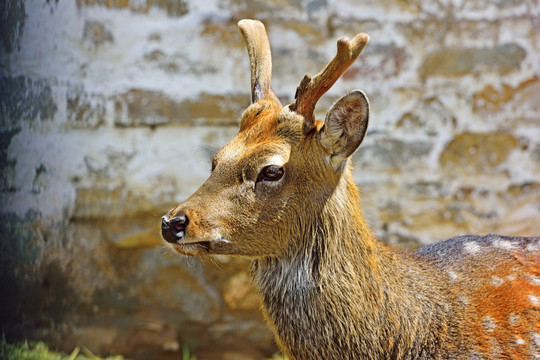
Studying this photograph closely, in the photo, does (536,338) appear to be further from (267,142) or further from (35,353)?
(35,353)

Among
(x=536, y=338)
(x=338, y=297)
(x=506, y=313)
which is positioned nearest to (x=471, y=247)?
(x=506, y=313)

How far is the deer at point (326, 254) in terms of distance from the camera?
258cm

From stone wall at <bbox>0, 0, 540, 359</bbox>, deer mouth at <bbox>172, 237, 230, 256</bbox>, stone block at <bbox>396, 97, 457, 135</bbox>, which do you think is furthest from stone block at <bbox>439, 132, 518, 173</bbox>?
deer mouth at <bbox>172, 237, 230, 256</bbox>

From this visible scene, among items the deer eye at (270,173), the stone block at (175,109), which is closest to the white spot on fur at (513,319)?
the deer eye at (270,173)

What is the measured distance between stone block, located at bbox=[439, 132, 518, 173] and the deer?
6.30 feet

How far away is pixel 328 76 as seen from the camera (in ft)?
8.57

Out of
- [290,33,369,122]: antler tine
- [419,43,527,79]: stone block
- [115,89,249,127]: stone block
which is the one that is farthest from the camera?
[419,43,527,79]: stone block

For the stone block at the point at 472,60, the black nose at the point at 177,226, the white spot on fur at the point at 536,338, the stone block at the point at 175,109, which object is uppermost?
A: the stone block at the point at 472,60

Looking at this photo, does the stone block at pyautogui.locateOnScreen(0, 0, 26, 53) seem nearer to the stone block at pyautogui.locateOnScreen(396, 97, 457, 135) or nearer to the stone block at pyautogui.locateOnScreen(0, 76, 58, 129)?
the stone block at pyautogui.locateOnScreen(0, 76, 58, 129)

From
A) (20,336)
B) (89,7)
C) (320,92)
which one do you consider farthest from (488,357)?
(89,7)

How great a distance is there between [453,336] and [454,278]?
10.9 inches

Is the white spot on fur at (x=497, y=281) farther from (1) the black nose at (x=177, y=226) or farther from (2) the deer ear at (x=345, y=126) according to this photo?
(1) the black nose at (x=177, y=226)

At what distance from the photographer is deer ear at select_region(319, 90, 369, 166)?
253cm

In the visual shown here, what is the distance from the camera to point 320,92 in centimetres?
266
